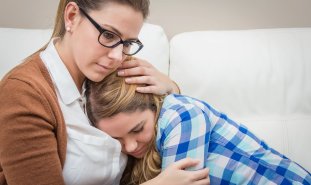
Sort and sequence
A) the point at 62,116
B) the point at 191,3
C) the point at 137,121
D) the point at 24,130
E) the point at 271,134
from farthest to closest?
the point at 191,3
the point at 271,134
the point at 137,121
the point at 62,116
the point at 24,130

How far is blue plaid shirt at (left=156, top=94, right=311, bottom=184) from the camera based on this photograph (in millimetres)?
1094

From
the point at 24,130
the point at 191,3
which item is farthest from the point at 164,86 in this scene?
the point at 191,3

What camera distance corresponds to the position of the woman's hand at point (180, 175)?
1.04m

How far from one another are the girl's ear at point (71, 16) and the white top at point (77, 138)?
0.32ft

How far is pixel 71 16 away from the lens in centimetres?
104

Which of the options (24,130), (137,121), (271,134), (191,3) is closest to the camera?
(24,130)

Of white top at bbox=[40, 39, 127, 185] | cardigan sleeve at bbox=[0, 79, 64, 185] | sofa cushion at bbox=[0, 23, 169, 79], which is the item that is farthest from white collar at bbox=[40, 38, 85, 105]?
sofa cushion at bbox=[0, 23, 169, 79]

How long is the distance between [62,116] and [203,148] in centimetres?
42

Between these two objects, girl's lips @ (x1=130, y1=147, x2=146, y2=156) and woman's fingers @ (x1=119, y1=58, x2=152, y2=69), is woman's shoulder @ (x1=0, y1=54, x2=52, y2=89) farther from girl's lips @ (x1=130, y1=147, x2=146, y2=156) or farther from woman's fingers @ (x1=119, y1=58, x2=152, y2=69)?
girl's lips @ (x1=130, y1=147, x2=146, y2=156)

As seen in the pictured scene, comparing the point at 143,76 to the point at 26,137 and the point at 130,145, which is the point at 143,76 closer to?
the point at 130,145

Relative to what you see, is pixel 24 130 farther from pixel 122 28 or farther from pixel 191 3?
pixel 191 3

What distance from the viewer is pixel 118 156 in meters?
1.17

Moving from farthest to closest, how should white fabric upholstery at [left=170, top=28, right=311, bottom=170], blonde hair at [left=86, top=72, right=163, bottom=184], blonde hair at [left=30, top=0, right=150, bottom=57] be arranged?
white fabric upholstery at [left=170, top=28, right=311, bottom=170], blonde hair at [left=86, top=72, right=163, bottom=184], blonde hair at [left=30, top=0, right=150, bottom=57]

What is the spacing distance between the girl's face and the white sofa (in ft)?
1.52
